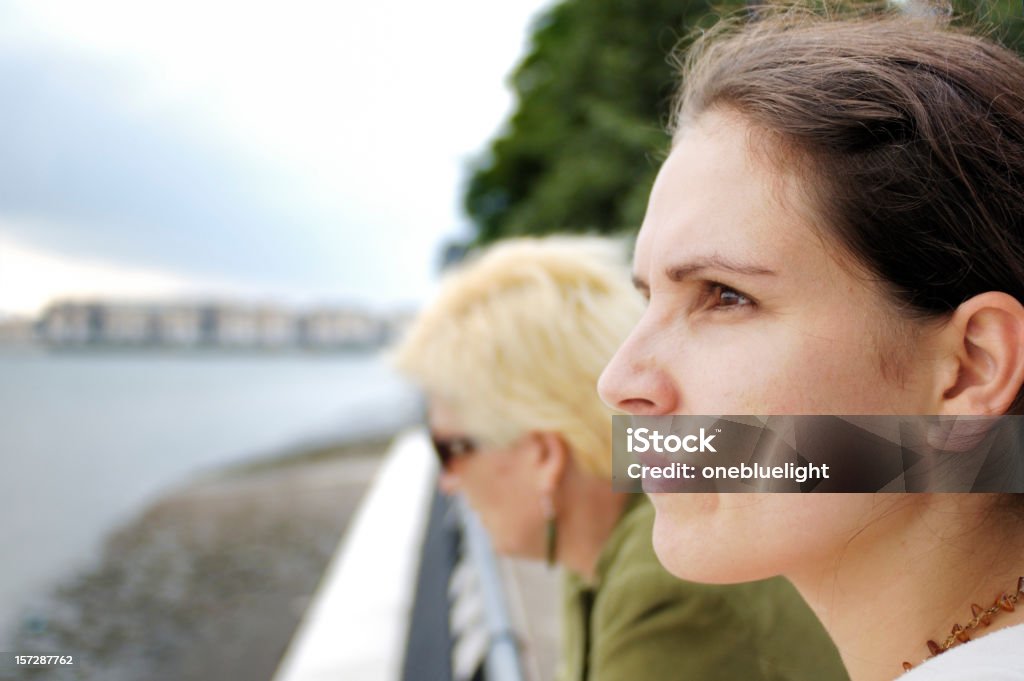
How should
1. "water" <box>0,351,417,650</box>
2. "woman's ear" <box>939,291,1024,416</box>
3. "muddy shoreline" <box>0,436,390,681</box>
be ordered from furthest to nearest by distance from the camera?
1. "water" <box>0,351,417,650</box>
2. "muddy shoreline" <box>0,436,390,681</box>
3. "woman's ear" <box>939,291,1024,416</box>

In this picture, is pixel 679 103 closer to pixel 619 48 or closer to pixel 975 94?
pixel 975 94

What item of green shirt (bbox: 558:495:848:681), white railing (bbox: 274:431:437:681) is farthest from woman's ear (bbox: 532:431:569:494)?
white railing (bbox: 274:431:437:681)

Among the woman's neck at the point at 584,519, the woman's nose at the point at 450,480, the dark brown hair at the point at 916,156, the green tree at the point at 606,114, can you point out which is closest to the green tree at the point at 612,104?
the green tree at the point at 606,114

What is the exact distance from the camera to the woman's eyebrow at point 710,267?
800 millimetres

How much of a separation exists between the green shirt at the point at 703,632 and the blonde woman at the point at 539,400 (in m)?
0.23

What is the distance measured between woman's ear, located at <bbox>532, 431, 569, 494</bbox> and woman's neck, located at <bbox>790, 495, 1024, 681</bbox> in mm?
1149

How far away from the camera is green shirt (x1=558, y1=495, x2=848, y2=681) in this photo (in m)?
1.26

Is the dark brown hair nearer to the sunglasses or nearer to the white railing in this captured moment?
the sunglasses

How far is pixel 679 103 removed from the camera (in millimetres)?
1170

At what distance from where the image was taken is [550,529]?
1983 millimetres

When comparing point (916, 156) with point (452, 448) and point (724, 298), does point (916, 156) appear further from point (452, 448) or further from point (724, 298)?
point (452, 448)

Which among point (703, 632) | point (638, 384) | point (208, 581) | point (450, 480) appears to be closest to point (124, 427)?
point (208, 581)

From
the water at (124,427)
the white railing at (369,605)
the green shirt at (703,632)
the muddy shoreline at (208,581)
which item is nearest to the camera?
the green shirt at (703,632)

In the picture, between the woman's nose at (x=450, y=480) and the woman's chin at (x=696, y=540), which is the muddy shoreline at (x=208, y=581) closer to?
the woman's nose at (x=450, y=480)
